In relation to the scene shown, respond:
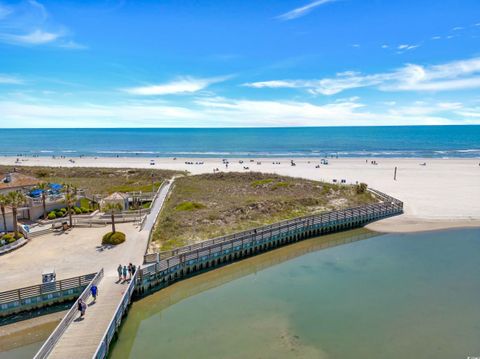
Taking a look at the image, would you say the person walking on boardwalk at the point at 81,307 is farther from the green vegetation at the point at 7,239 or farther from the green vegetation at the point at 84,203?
the green vegetation at the point at 84,203

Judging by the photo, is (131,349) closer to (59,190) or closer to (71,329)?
(71,329)

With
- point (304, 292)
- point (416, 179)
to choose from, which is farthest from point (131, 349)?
point (416, 179)

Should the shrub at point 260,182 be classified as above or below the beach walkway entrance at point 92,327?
above

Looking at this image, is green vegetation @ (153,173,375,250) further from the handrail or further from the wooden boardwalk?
the handrail

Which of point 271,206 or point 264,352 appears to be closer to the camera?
point 264,352

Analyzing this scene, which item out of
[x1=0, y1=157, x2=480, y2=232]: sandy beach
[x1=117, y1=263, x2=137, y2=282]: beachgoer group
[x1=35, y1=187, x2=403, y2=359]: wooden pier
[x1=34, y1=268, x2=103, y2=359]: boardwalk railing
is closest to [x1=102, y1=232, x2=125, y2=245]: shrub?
[x1=35, y1=187, x2=403, y2=359]: wooden pier

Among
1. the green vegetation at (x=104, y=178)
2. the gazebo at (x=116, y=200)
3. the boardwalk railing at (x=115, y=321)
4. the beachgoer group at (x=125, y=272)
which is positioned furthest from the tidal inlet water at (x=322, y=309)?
the green vegetation at (x=104, y=178)
